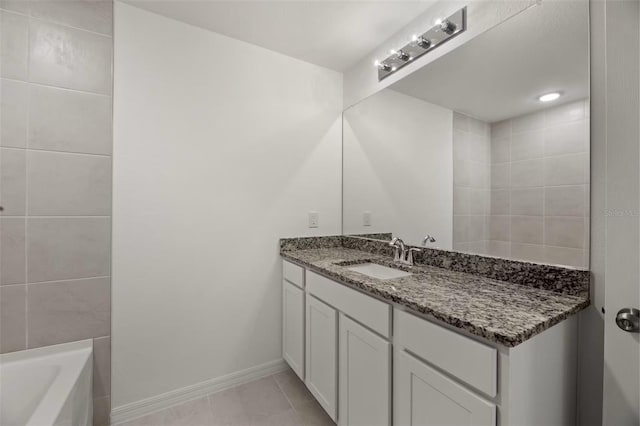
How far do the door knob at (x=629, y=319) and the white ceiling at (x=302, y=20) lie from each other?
1.63 meters

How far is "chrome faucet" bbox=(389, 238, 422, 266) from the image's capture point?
1.67 m

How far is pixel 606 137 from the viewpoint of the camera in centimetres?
93

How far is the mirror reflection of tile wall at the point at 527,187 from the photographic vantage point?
1.05 meters

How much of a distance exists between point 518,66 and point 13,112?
2.35 meters

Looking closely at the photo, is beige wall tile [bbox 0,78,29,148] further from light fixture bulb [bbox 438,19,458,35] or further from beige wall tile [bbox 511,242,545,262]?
beige wall tile [bbox 511,242,545,262]

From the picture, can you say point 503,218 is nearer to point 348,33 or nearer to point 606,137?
point 606,137

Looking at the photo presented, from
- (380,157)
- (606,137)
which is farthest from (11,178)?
(606,137)

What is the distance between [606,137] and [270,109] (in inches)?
69.3

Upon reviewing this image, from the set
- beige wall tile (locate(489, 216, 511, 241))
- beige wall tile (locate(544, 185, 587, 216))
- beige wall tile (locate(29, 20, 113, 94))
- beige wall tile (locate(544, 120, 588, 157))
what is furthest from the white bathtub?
beige wall tile (locate(544, 120, 588, 157))

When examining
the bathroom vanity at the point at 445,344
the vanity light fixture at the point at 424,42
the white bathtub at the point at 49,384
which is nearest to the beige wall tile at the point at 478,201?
the bathroom vanity at the point at 445,344

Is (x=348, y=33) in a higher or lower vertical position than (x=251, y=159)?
higher

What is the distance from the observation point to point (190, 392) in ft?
5.72

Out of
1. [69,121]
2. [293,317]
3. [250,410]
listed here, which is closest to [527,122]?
[293,317]

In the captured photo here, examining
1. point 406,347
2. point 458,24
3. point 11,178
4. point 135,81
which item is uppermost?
point 458,24
